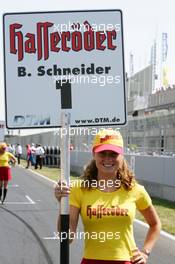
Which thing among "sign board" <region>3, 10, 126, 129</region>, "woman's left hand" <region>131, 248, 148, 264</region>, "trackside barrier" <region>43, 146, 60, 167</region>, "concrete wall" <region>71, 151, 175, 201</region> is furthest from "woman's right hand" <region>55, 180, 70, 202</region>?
"trackside barrier" <region>43, 146, 60, 167</region>

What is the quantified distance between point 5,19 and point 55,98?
621 mm

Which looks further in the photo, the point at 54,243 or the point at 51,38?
the point at 54,243

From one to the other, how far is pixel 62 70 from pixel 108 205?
0.92 meters

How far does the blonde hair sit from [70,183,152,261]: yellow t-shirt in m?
0.03

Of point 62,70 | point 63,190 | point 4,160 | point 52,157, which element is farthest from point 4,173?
point 52,157

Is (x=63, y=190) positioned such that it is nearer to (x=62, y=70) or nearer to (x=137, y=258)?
(x=137, y=258)

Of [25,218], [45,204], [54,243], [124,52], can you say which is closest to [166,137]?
[45,204]

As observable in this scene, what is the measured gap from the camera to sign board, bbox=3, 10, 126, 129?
151 inches

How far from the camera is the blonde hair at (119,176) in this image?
3768 mm

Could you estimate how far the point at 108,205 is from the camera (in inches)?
146

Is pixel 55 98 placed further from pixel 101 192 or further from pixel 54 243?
pixel 54 243

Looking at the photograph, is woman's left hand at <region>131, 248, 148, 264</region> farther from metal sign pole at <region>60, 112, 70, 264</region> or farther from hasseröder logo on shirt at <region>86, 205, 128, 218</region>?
metal sign pole at <region>60, 112, 70, 264</region>

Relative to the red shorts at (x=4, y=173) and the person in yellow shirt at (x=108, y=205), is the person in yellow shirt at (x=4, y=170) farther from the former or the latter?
the person in yellow shirt at (x=108, y=205)

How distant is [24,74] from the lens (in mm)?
3869
